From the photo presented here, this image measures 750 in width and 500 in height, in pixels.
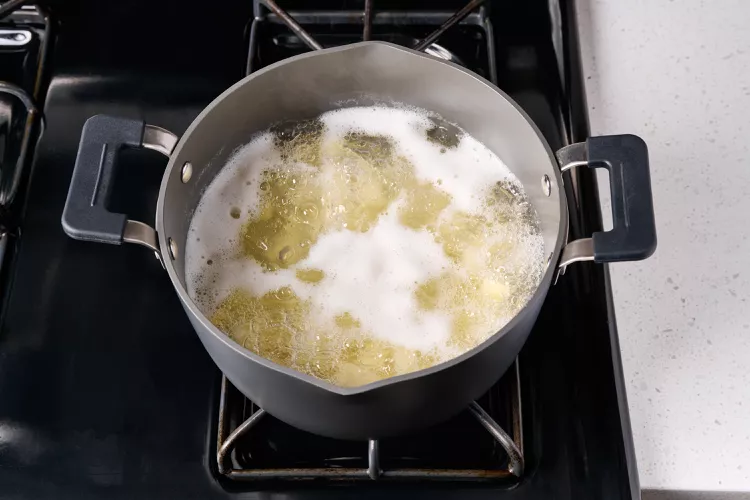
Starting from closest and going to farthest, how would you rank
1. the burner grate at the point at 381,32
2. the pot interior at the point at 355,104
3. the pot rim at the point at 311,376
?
the pot rim at the point at 311,376, the pot interior at the point at 355,104, the burner grate at the point at 381,32

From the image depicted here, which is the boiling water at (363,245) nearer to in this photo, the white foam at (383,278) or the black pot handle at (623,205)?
the white foam at (383,278)

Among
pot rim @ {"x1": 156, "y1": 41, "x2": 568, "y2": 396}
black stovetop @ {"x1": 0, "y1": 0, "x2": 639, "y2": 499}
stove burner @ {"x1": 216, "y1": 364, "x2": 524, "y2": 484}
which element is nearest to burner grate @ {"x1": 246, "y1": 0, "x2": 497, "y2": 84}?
black stovetop @ {"x1": 0, "y1": 0, "x2": 639, "y2": 499}

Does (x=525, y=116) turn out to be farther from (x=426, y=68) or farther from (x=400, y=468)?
(x=400, y=468)

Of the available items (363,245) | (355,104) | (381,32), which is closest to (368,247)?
(363,245)

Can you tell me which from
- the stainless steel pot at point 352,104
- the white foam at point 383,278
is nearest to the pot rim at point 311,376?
the stainless steel pot at point 352,104

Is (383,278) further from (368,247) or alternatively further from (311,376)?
(311,376)
